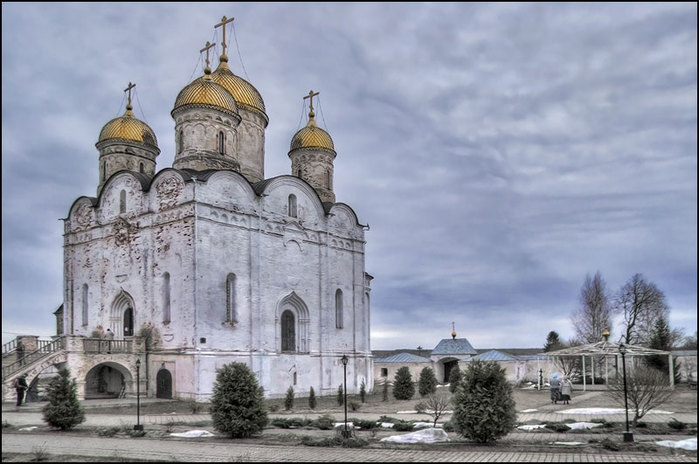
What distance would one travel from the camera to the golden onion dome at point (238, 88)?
36.7m

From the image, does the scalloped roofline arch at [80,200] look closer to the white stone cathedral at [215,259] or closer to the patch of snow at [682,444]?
the white stone cathedral at [215,259]

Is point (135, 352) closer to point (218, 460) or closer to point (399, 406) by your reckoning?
point (399, 406)

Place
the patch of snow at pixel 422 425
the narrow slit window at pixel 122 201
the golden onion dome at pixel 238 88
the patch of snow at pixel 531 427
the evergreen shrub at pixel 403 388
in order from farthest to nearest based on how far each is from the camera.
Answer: the golden onion dome at pixel 238 88 → the narrow slit window at pixel 122 201 → the evergreen shrub at pixel 403 388 → the patch of snow at pixel 422 425 → the patch of snow at pixel 531 427

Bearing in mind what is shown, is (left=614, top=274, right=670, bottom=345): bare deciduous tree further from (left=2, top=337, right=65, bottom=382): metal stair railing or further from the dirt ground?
(left=2, top=337, right=65, bottom=382): metal stair railing

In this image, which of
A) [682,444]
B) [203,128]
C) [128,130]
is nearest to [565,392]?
[682,444]

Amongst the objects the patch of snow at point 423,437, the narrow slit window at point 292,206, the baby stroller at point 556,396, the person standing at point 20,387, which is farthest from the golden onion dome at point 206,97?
the patch of snow at point 423,437

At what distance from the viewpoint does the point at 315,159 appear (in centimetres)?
3959

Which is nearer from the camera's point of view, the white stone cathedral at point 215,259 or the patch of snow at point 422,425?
the patch of snow at point 422,425

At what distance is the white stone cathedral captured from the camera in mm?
28750

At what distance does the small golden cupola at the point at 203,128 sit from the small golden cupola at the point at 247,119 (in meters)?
2.19

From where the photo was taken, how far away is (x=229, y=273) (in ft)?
98.4

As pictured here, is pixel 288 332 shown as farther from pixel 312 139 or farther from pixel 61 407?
pixel 61 407

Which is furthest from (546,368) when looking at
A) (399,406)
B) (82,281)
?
(82,281)

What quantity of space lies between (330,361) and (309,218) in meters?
7.78
